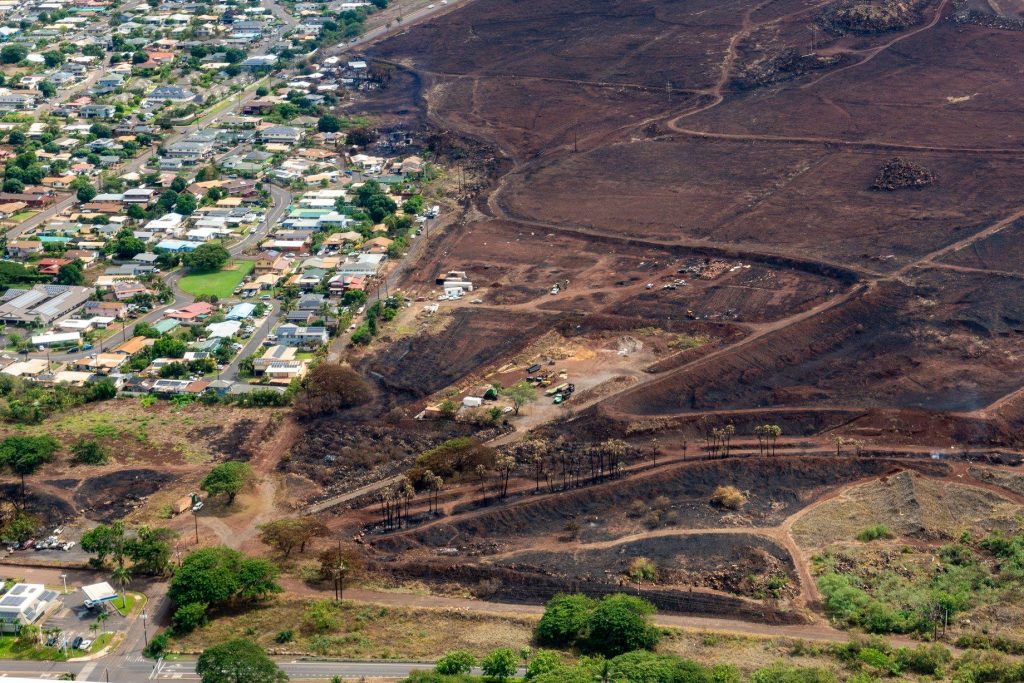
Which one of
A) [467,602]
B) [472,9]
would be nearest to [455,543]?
[467,602]

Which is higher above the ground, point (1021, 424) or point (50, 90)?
point (50, 90)

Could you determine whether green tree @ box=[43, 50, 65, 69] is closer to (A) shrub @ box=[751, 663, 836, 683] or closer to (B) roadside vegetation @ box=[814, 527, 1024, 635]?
(B) roadside vegetation @ box=[814, 527, 1024, 635]

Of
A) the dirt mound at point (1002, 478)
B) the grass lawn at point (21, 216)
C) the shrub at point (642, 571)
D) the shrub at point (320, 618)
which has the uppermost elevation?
the grass lawn at point (21, 216)

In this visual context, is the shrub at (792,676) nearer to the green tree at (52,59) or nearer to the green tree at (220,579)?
the green tree at (220,579)

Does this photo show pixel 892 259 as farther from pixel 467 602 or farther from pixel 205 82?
pixel 205 82

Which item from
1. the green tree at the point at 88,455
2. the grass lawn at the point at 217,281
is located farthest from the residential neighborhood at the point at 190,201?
the green tree at the point at 88,455

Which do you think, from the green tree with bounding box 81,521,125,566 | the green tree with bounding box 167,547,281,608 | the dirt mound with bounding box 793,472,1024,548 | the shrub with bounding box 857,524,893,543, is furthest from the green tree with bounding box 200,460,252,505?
the shrub with bounding box 857,524,893,543

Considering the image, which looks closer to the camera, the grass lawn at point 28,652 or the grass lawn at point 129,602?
the grass lawn at point 28,652

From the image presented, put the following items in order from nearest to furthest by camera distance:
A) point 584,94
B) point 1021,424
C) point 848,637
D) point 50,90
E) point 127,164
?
point 848,637, point 1021,424, point 127,164, point 584,94, point 50,90
